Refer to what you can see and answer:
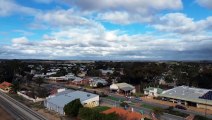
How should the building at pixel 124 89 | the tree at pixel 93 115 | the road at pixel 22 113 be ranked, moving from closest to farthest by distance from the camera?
the tree at pixel 93 115, the road at pixel 22 113, the building at pixel 124 89

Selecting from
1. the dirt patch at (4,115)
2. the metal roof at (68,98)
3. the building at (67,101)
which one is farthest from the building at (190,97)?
the dirt patch at (4,115)

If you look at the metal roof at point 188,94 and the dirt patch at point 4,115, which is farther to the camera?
the metal roof at point 188,94

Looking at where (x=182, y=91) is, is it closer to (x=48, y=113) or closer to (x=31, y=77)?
(x=48, y=113)

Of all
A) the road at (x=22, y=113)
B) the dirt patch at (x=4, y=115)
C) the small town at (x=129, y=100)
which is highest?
the small town at (x=129, y=100)

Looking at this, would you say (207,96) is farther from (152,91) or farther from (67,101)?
(67,101)

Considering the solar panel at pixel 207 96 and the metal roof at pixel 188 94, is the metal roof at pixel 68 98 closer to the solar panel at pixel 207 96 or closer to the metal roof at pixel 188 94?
the metal roof at pixel 188 94

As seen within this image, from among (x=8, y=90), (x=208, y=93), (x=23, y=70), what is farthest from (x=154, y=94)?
(x=23, y=70)

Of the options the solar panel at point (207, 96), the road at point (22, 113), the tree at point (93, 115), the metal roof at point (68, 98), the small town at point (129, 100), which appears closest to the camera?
the tree at point (93, 115)

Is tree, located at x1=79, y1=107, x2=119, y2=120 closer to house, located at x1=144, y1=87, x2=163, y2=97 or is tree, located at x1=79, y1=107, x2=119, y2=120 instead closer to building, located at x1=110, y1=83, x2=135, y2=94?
house, located at x1=144, y1=87, x2=163, y2=97

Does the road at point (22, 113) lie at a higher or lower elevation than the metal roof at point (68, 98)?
lower
